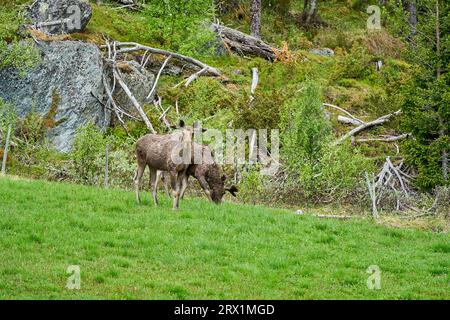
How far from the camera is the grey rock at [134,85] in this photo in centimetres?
3281

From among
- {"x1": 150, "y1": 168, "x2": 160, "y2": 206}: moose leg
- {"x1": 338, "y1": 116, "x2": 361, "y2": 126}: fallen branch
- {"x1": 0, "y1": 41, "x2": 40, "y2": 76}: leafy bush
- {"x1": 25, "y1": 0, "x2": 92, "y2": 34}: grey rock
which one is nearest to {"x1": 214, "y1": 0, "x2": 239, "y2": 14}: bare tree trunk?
{"x1": 25, "y1": 0, "x2": 92, "y2": 34}: grey rock

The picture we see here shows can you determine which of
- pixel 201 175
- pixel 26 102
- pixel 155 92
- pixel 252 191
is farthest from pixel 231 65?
pixel 201 175

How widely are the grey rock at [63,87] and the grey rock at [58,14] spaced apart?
2370mm

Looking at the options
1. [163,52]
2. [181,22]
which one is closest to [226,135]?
[163,52]

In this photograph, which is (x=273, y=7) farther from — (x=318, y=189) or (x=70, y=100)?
(x=318, y=189)

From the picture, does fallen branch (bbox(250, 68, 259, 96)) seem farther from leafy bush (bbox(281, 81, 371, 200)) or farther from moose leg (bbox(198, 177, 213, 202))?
moose leg (bbox(198, 177, 213, 202))

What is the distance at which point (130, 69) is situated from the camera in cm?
3378

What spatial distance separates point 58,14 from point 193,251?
22.6 m

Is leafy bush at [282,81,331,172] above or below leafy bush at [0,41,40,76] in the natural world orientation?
below

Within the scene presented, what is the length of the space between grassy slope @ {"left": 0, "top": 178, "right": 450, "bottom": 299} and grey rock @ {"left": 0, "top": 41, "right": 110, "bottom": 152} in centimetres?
1084

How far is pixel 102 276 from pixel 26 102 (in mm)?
19379

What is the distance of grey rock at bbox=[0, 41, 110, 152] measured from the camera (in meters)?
30.1

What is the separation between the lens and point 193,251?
1471cm

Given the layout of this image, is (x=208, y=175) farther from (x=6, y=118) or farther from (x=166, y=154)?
(x=6, y=118)
